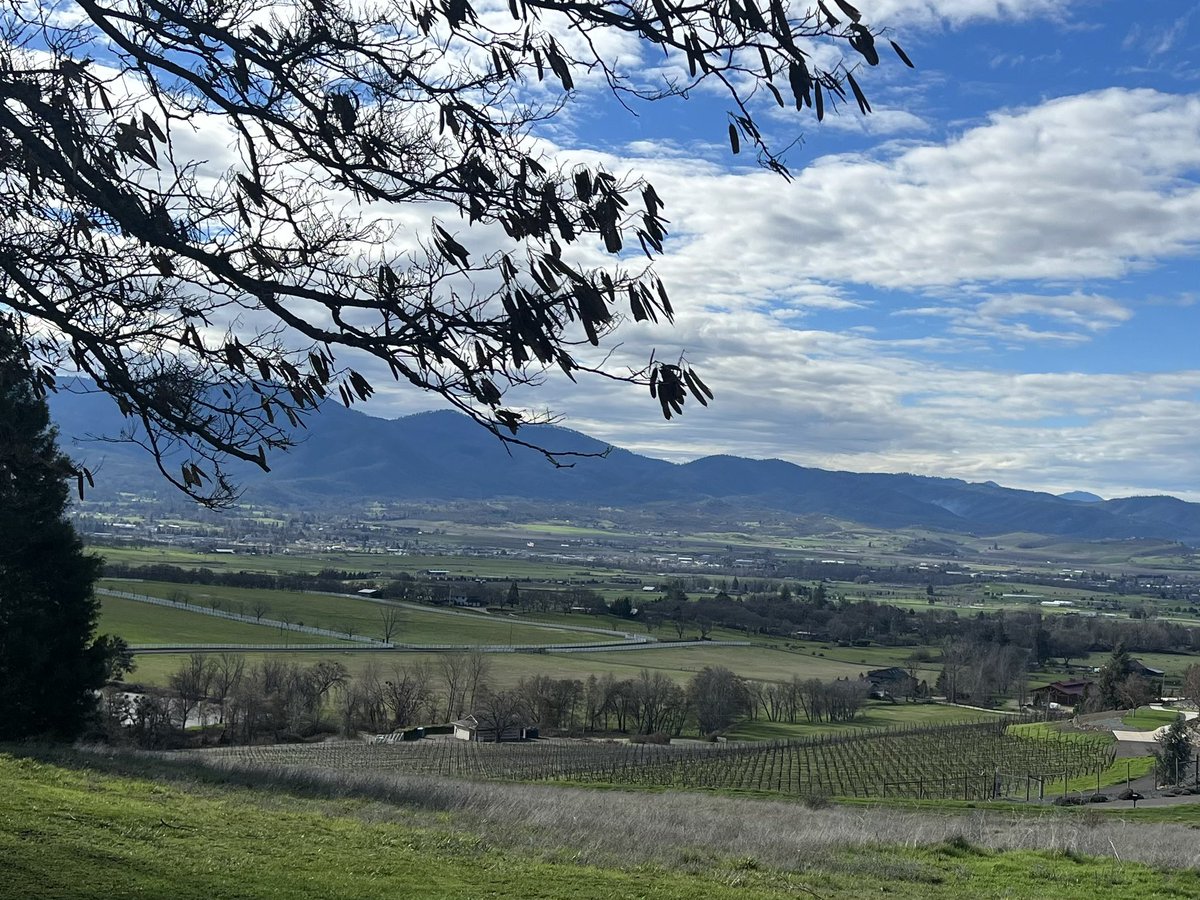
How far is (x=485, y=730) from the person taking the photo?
50312 mm

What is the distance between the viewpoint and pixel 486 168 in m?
5.07

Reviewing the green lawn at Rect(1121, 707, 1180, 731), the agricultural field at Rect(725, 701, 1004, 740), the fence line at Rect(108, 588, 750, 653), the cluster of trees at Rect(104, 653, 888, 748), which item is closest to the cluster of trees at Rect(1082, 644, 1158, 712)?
the green lawn at Rect(1121, 707, 1180, 731)

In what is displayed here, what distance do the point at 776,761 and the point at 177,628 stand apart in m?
42.8

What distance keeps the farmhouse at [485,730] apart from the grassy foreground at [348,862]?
3439 centimetres

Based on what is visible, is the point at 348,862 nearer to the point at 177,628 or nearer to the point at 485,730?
the point at 485,730

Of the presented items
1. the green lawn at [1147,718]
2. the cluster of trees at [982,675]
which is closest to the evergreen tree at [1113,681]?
the green lawn at [1147,718]

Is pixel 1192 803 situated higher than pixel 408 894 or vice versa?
pixel 408 894

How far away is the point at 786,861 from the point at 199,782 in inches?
362

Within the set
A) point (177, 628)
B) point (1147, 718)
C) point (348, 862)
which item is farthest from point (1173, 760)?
point (177, 628)

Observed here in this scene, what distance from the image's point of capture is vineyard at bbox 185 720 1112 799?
37250mm

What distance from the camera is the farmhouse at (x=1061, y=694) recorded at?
78.1 meters

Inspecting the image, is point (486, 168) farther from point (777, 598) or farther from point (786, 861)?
point (777, 598)

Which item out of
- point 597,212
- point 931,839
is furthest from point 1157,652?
point 597,212

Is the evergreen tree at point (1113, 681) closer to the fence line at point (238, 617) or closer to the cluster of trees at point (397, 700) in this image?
the cluster of trees at point (397, 700)
